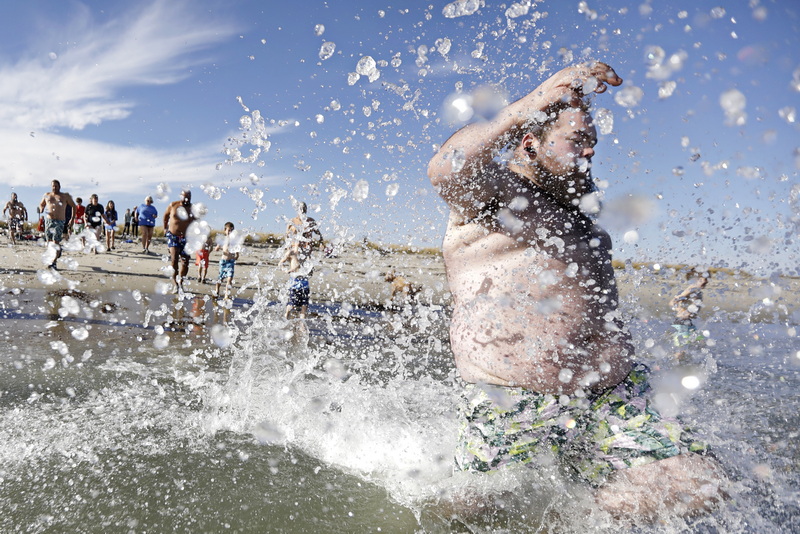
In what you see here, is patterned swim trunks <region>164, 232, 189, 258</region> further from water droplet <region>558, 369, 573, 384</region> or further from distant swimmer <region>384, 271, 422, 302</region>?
water droplet <region>558, 369, 573, 384</region>

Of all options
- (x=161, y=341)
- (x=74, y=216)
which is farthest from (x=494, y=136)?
(x=74, y=216)

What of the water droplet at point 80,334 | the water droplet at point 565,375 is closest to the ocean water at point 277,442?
the water droplet at point 80,334

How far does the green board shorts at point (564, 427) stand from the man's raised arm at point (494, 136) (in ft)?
2.46

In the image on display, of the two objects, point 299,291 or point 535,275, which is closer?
point 535,275

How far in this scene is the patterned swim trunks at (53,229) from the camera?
9.81 meters

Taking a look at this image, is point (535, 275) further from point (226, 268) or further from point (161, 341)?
point (226, 268)

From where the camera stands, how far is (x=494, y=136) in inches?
71.0

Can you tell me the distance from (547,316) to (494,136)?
2.23 ft

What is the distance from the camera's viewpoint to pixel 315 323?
6863 millimetres

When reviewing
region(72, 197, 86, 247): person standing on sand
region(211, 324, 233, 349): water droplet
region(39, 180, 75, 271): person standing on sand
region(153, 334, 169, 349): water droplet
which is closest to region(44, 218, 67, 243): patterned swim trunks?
region(39, 180, 75, 271): person standing on sand

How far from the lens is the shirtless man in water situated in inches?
70.1

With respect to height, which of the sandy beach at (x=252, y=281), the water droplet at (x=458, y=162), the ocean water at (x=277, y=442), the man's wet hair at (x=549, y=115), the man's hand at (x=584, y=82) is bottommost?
the ocean water at (x=277, y=442)

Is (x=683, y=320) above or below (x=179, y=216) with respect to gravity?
below

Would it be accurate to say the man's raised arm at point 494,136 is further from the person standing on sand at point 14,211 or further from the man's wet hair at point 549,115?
the person standing on sand at point 14,211
